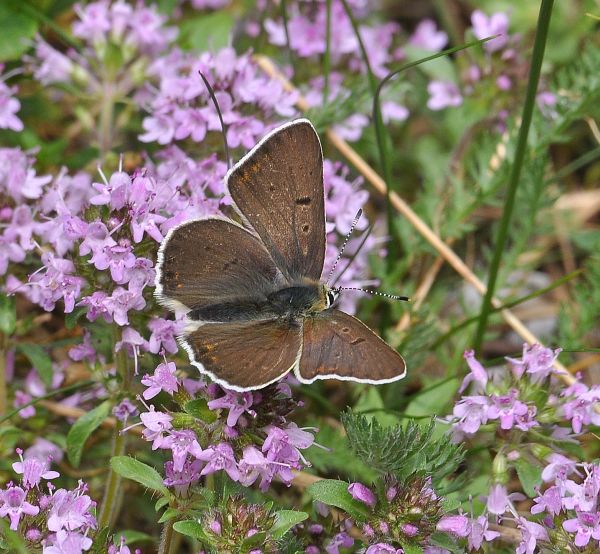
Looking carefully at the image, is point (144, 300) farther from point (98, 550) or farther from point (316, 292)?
point (98, 550)

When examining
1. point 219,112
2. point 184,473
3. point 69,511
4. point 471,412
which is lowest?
point 69,511

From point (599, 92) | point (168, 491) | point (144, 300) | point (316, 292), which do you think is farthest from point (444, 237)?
point (168, 491)

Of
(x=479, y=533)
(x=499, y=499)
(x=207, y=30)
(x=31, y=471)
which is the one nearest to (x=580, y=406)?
(x=499, y=499)

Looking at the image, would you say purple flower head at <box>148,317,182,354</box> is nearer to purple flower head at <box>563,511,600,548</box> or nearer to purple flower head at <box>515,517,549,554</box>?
purple flower head at <box>515,517,549,554</box>

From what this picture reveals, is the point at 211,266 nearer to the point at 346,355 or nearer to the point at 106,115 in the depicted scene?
the point at 346,355

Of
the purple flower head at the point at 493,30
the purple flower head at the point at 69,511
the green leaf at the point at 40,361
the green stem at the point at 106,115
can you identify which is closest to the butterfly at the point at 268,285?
the purple flower head at the point at 69,511

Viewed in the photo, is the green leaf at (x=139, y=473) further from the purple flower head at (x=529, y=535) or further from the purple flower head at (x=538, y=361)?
the purple flower head at (x=538, y=361)
